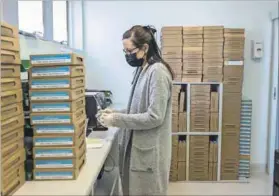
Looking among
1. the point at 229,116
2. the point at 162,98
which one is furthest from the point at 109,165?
the point at 162,98

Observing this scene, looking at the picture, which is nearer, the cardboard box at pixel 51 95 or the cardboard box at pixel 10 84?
the cardboard box at pixel 10 84

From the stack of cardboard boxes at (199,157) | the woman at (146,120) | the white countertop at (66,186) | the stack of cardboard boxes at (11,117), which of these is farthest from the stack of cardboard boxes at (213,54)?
the stack of cardboard boxes at (11,117)

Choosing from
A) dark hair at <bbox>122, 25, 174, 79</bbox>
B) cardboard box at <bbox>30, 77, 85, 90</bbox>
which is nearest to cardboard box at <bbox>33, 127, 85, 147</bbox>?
cardboard box at <bbox>30, 77, 85, 90</bbox>

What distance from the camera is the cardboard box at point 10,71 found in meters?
1.20

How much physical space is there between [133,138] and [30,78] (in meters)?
0.73

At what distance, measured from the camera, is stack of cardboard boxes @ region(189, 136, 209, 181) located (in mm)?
3656

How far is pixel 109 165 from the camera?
11.0ft

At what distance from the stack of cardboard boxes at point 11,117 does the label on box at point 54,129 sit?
0.26 ft

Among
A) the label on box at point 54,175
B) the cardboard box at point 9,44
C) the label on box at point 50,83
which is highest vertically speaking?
the cardboard box at point 9,44

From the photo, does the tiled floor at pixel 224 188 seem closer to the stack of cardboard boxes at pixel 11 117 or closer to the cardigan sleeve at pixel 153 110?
the cardigan sleeve at pixel 153 110

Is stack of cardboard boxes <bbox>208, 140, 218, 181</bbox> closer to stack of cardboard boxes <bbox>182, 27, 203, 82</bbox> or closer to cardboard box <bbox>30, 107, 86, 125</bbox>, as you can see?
stack of cardboard boxes <bbox>182, 27, 203, 82</bbox>

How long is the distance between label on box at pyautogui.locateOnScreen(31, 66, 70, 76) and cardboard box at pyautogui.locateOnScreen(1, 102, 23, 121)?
0.53 feet

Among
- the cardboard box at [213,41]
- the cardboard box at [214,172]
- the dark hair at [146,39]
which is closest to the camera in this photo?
the dark hair at [146,39]

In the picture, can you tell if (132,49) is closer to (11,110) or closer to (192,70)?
(11,110)
